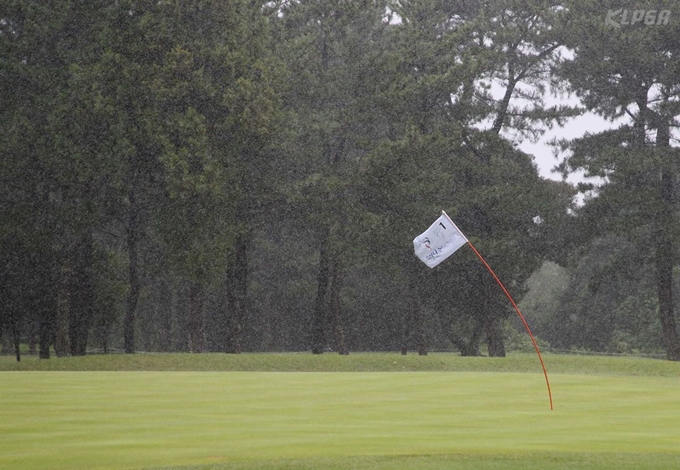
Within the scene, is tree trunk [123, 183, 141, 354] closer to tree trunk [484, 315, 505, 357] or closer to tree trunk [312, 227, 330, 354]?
tree trunk [312, 227, 330, 354]

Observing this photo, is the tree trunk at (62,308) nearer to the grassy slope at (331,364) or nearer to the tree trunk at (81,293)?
the tree trunk at (81,293)

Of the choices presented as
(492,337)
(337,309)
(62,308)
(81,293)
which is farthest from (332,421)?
(337,309)

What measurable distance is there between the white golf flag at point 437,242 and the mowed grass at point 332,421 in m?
2.56

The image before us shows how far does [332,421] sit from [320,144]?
2615cm

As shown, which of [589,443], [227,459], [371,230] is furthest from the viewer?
[371,230]

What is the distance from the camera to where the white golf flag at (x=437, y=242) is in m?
19.9

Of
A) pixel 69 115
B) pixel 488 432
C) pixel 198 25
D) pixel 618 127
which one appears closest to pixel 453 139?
pixel 618 127

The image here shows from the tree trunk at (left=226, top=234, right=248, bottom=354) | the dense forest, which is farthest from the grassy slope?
the tree trunk at (left=226, top=234, right=248, bottom=354)

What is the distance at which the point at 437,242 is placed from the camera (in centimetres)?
2012

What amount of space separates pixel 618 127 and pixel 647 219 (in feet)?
14.5

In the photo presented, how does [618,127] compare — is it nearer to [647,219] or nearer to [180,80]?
[647,219]

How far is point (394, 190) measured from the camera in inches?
1560

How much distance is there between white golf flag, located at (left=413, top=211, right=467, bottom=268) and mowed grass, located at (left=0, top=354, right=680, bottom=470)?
2.56 m

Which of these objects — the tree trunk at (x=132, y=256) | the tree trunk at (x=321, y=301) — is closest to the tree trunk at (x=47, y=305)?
the tree trunk at (x=132, y=256)
